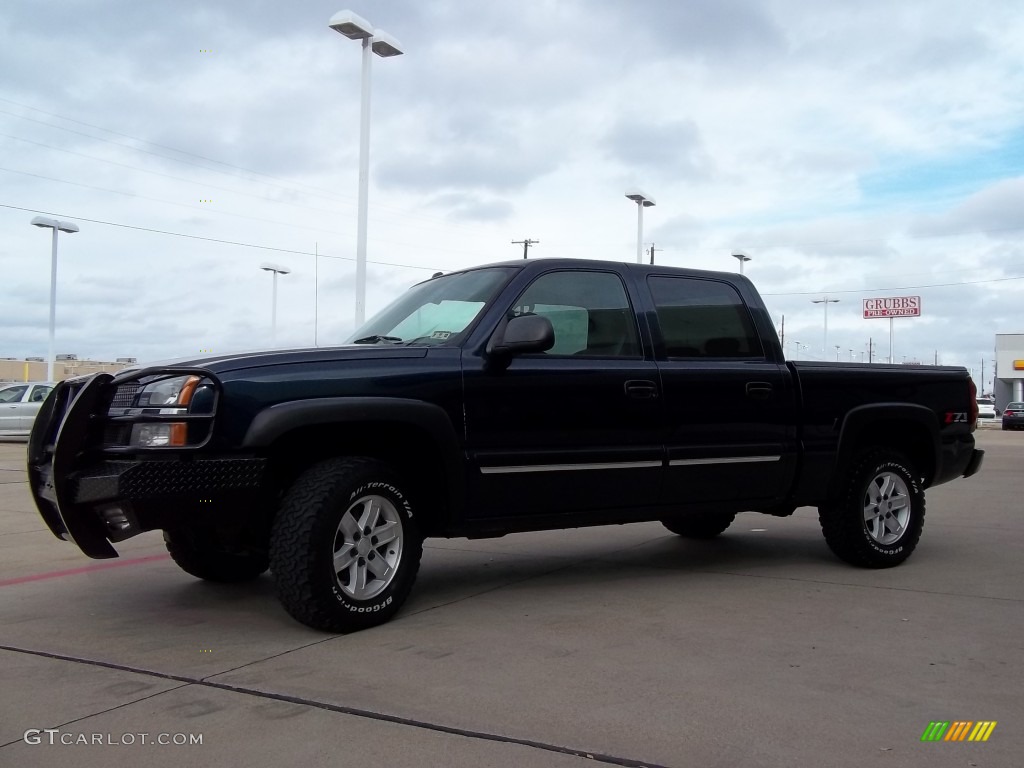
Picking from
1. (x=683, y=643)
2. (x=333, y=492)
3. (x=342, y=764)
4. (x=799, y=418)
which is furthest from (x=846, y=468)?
(x=342, y=764)

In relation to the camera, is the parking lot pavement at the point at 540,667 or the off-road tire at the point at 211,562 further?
the off-road tire at the point at 211,562

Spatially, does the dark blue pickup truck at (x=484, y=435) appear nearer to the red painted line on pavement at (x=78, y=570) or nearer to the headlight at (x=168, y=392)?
the headlight at (x=168, y=392)

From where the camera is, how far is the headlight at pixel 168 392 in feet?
14.4

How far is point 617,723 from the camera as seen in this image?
347cm

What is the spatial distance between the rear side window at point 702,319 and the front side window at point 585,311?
26 cm

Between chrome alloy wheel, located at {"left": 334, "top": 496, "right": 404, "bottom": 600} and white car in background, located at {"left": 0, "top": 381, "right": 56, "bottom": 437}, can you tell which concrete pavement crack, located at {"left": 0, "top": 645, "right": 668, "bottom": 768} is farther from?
white car in background, located at {"left": 0, "top": 381, "right": 56, "bottom": 437}

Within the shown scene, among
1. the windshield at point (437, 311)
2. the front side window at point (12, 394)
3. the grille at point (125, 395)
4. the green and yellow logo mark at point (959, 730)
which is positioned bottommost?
the green and yellow logo mark at point (959, 730)

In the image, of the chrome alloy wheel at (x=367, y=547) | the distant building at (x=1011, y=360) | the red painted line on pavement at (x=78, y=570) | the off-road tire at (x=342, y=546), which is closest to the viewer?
the off-road tire at (x=342, y=546)

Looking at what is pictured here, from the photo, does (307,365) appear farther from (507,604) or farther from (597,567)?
(597,567)

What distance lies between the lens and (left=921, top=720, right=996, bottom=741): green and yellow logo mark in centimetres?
337

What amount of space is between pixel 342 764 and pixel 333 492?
1.63 m

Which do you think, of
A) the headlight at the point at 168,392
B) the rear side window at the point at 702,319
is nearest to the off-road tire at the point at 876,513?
the rear side window at the point at 702,319

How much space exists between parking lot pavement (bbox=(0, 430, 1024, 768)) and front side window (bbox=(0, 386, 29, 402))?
1861cm

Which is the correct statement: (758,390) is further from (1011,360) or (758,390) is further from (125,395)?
(1011,360)
